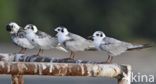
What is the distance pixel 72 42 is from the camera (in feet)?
25.0

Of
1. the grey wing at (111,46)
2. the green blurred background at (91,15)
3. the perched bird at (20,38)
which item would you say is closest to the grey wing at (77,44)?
the grey wing at (111,46)

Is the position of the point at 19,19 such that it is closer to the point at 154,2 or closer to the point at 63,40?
the point at 154,2

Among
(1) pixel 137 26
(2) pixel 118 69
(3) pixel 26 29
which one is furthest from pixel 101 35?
(1) pixel 137 26

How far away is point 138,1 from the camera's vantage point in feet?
108

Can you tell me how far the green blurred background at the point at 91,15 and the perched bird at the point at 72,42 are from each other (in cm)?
2038

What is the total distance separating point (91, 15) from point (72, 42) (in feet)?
80.0

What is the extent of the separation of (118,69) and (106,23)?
82.7 ft

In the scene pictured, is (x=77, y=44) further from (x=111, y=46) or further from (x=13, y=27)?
(x=13, y=27)

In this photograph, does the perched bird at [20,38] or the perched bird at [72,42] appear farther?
the perched bird at [20,38]

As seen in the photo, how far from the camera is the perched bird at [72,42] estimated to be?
296 inches

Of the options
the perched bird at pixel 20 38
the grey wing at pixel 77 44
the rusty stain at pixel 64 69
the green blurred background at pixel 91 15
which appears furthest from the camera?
the green blurred background at pixel 91 15

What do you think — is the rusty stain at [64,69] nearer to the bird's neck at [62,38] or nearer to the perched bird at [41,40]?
the bird's neck at [62,38]

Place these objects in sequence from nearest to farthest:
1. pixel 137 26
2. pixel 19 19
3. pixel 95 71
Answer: pixel 95 71, pixel 19 19, pixel 137 26

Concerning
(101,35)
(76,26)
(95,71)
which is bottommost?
(95,71)
